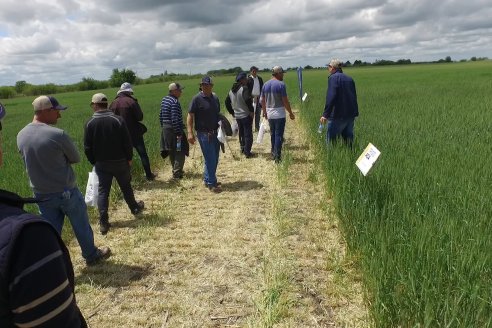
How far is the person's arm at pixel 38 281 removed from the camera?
1.05 meters

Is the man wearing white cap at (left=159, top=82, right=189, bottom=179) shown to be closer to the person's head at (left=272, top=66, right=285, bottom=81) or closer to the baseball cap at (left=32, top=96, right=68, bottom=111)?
the person's head at (left=272, top=66, right=285, bottom=81)

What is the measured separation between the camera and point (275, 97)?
7562 mm

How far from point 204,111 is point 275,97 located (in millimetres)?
1924

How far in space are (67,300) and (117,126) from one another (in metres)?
3.89

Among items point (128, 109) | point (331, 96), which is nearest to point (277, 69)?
point (331, 96)

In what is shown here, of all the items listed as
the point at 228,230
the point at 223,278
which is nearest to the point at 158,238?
the point at 228,230

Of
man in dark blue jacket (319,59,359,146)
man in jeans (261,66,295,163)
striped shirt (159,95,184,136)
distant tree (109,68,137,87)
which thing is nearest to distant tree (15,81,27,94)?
distant tree (109,68,137,87)

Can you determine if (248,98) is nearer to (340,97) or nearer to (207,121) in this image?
(207,121)

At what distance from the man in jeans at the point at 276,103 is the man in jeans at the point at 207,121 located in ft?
5.29

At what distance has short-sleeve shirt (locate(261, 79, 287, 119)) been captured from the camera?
753cm

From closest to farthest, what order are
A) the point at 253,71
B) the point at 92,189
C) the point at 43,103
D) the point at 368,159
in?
1. the point at 43,103
2. the point at 368,159
3. the point at 92,189
4. the point at 253,71

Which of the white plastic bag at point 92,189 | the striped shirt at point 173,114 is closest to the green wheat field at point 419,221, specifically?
the white plastic bag at point 92,189

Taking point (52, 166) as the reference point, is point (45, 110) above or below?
above

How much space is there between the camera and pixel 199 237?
15.4 feet
